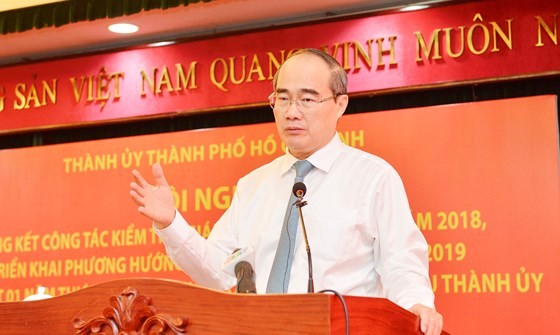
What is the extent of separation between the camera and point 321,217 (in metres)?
2.50

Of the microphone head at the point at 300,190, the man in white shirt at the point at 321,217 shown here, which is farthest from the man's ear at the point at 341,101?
the microphone head at the point at 300,190

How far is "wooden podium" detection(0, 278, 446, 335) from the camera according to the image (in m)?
1.67

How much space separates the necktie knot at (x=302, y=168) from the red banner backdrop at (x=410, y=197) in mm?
2317

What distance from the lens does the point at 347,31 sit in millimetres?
5340

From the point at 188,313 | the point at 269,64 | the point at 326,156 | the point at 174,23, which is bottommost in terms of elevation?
the point at 188,313

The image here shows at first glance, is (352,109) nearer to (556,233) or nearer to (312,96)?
(556,233)

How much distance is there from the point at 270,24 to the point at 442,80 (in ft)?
3.91

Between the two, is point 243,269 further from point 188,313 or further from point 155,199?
point 188,313

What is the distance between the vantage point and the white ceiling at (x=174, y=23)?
210 inches

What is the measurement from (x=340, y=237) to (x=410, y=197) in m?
2.51

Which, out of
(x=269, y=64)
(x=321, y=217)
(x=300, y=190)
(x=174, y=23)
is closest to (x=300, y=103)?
(x=321, y=217)

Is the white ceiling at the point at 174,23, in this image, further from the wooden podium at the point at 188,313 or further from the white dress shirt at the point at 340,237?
the wooden podium at the point at 188,313

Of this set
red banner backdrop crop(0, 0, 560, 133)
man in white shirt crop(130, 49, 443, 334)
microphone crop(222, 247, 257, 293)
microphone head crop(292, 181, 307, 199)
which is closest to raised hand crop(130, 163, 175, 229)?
man in white shirt crop(130, 49, 443, 334)

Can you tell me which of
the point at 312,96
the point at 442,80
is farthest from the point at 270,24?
the point at 312,96
